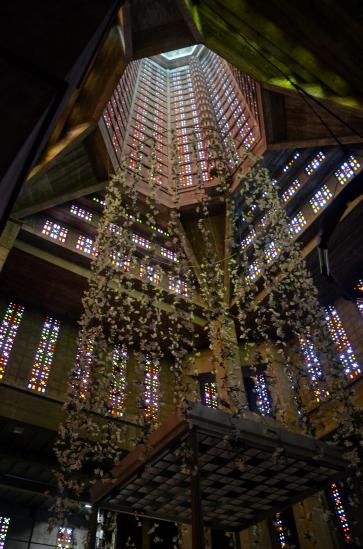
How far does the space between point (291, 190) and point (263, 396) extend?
28.5 feet

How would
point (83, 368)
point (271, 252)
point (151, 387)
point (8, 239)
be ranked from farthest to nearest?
1. point (151, 387)
2. point (271, 252)
3. point (83, 368)
4. point (8, 239)

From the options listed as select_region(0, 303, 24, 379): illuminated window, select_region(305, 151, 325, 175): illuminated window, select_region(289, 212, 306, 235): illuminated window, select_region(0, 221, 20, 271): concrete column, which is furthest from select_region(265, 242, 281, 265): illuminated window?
select_region(0, 303, 24, 379): illuminated window

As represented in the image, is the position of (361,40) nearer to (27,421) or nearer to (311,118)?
(311,118)

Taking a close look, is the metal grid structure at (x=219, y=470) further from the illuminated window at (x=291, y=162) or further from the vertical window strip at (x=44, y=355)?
the illuminated window at (x=291, y=162)

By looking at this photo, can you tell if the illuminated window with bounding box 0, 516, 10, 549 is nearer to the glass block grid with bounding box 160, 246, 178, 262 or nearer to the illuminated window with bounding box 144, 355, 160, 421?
the illuminated window with bounding box 144, 355, 160, 421

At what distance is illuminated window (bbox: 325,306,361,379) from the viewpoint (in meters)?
14.0

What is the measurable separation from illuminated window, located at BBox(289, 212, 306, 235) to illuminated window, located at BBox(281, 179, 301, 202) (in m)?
0.82

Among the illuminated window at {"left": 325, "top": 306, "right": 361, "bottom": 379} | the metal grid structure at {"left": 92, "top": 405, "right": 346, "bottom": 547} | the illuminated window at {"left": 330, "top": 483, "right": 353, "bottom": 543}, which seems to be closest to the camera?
the metal grid structure at {"left": 92, "top": 405, "right": 346, "bottom": 547}

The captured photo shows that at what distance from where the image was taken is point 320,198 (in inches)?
573

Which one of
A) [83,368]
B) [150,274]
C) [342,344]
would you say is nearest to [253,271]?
[150,274]

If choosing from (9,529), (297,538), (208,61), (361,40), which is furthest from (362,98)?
(208,61)

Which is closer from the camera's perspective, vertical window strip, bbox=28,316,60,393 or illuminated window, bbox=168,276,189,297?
vertical window strip, bbox=28,316,60,393

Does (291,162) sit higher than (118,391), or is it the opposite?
(291,162)

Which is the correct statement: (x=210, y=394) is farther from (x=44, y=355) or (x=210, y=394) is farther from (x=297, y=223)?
(x=297, y=223)
